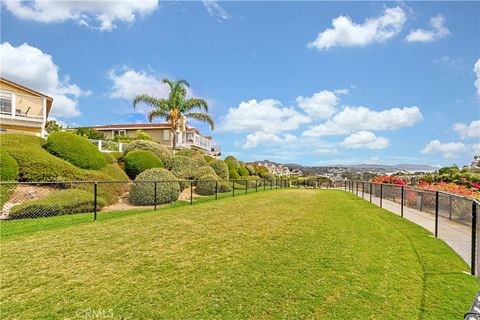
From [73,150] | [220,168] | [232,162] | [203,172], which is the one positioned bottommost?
[203,172]

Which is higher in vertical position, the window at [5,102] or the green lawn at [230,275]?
the window at [5,102]

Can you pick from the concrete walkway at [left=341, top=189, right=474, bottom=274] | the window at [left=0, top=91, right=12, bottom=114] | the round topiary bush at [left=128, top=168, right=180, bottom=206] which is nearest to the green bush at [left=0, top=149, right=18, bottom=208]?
the round topiary bush at [left=128, top=168, right=180, bottom=206]

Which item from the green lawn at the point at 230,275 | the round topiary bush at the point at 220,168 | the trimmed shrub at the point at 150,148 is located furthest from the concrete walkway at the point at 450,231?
the round topiary bush at the point at 220,168

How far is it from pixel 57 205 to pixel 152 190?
4049mm

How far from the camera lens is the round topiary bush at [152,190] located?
12.8 metres

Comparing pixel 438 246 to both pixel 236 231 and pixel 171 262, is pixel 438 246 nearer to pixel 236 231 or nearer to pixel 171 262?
pixel 236 231

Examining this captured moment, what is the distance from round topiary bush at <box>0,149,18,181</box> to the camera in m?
9.88

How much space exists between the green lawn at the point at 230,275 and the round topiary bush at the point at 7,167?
4459 mm

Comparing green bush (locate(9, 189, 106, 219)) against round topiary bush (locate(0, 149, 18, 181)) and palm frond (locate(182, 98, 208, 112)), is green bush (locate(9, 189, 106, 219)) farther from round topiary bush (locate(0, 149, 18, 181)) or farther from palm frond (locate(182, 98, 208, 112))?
palm frond (locate(182, 98, 208, 112))

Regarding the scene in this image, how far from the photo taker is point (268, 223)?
8.76 metres

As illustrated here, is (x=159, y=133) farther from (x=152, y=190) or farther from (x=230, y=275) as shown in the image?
(x=230, y=275)

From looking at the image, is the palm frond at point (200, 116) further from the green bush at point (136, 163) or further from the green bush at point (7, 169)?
the green bush at point (7, 169)

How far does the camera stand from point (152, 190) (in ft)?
42.4

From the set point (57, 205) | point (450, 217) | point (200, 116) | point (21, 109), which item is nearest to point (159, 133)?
point (200, 116)
